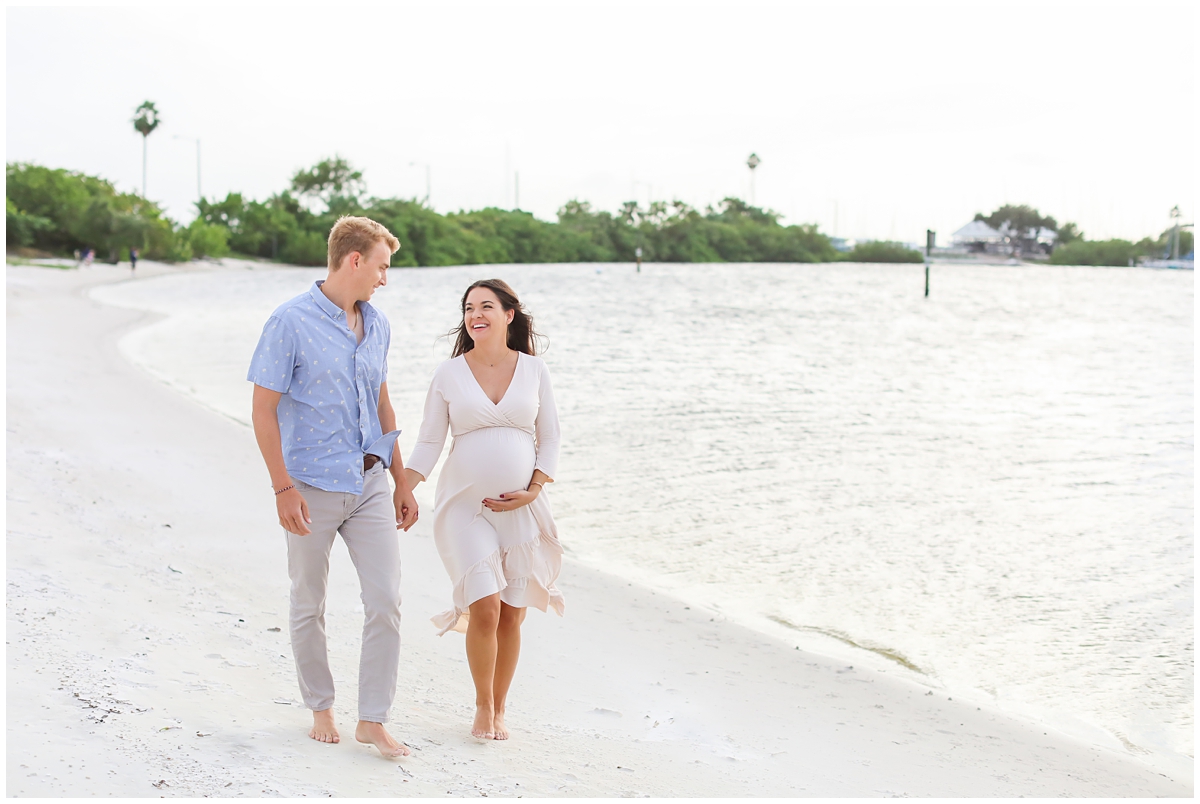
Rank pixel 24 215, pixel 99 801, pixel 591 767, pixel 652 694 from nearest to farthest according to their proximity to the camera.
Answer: pixel 99 801 → pixel 591 767 → pixel 652 694 → pixel 24 215

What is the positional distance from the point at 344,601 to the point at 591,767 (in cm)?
218

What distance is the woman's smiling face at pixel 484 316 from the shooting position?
3.70 metres

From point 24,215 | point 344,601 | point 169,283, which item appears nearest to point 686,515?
point 344,601

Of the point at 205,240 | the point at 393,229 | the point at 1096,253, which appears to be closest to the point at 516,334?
the point at 205,240

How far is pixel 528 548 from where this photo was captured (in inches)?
149

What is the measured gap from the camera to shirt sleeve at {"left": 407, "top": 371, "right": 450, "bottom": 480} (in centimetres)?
377

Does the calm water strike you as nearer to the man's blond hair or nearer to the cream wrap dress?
the cream wrap dress

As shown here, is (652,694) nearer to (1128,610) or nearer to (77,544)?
(77,544)

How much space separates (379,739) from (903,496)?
7.94 m

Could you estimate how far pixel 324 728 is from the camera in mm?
3449

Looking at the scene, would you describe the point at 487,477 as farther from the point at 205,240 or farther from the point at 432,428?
the point at 205,240

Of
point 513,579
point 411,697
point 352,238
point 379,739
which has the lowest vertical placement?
point 411,697

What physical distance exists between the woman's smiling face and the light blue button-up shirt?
1.42ft

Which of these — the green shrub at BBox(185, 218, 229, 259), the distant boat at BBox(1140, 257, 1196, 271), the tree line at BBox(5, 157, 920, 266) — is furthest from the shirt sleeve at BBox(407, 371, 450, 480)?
the distant boat at BBox(1140, 257, 1196, 271)
